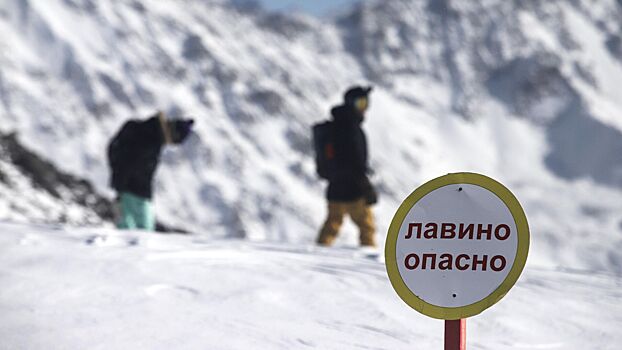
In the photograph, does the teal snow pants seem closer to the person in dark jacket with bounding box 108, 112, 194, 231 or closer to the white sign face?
the person in dark jacket with bounding box 108, 112, 194, 231

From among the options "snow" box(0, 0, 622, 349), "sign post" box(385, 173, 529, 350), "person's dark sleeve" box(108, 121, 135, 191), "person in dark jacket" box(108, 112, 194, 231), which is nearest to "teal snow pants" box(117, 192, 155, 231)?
"person in dark jacket" box(108, 112, 194, 231)

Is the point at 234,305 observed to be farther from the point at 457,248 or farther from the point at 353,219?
the point at 353,219

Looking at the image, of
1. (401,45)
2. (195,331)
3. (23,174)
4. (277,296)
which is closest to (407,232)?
(195,331)

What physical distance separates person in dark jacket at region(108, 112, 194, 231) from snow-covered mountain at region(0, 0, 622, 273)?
83.8 metres

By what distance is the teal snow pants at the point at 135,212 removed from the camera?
22.8ft

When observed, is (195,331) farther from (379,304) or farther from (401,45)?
(401,45)

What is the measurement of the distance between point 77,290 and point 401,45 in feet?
609

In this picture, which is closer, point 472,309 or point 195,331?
point 472,309

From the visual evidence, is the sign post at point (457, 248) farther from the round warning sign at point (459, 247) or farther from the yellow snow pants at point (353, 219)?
the yellow snow pants at point (353, 219)

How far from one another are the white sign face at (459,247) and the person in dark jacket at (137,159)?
4634 millimetres

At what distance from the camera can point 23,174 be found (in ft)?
39.8

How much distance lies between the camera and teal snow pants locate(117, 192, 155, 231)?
694cm

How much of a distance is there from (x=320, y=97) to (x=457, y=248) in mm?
147018

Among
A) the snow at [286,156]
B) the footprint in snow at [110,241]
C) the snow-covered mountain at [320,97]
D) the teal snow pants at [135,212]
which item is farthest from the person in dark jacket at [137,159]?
the snow-covered mountain at [320,97]
